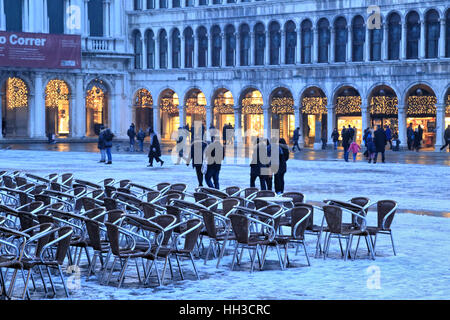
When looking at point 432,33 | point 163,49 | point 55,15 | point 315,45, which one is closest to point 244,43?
point 315,45

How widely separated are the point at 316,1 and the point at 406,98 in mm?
8421

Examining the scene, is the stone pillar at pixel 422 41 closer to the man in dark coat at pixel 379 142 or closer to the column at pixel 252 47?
the column at pixel 252 47

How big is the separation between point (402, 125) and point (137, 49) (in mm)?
21364

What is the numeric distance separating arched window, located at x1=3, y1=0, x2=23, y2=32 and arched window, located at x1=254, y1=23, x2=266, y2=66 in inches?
613

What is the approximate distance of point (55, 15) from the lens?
5712cm

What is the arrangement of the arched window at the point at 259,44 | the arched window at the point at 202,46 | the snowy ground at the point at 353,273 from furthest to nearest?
the arched window at the point at 202,46
the arched window at the point at 259,44
the snowy ground at the point at 353,273

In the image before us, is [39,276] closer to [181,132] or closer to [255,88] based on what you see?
[181,132]

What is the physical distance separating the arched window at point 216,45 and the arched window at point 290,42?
5.27 meters

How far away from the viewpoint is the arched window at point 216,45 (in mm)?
56812

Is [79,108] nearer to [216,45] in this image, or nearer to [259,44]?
[216,45]

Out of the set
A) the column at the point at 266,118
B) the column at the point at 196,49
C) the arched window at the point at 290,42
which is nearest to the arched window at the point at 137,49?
the column at the point at 196,49

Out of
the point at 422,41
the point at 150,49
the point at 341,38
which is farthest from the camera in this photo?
the point at 150,49

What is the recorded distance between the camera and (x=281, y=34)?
2108 inches
